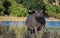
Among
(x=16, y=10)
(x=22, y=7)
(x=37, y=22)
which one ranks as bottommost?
(x=16, y=10)

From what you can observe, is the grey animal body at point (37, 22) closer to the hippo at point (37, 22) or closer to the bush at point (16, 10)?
the hippo at point (37, 22)

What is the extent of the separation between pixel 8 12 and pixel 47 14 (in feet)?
17.6

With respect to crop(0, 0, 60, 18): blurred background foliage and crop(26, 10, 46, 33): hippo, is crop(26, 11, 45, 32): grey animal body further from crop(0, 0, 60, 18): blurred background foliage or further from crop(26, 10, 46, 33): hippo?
crop(0, 0, 60, 18): blurred background foliage

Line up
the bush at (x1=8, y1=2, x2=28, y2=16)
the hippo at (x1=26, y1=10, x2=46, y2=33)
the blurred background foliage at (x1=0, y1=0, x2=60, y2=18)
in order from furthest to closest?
the blurred background foliage at (x1=0, y1=0, x2=60, y2=18)
the bush at (x1=8, y1=2, x2=28, y2=16)
the hippo at (x1=26, y1=10, x2=46, y2=33)

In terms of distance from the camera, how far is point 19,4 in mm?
37219

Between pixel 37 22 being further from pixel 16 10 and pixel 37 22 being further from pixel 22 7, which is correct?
pixel 22 7

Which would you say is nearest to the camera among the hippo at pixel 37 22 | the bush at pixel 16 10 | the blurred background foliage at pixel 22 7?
the hippo at pixel 37 22

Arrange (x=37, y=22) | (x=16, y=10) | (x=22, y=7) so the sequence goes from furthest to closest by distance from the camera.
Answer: (x=22, y=7) → (x=16, y=10) → (x=37, y=22)

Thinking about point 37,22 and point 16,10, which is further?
point 16,10

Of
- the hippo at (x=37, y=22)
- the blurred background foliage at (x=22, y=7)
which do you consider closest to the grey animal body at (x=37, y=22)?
the hippo at (x=37, y=22)

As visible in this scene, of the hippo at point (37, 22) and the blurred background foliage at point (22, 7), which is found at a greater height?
the hippo at point (37, 22)

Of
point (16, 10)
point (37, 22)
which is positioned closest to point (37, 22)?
point (37, 22)

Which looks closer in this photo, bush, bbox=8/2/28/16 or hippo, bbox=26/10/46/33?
hippo, bbox=26/10/46/33

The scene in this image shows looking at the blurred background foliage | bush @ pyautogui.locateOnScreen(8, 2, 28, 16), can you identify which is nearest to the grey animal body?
the blurred background foliage
